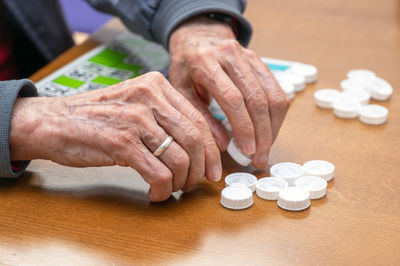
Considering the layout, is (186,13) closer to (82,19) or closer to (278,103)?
(278,103)

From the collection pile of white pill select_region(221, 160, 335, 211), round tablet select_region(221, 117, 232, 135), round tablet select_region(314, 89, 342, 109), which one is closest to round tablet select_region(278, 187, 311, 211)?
pile of white pill select_region(221, 160, 335, 211)

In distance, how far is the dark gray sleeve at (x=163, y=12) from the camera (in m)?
1.35

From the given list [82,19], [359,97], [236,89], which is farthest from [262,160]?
[82,19]

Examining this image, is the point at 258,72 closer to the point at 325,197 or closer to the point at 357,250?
the point at 325,197

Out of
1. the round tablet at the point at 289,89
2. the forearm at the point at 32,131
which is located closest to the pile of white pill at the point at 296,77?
the round tablet at the point at 289,89

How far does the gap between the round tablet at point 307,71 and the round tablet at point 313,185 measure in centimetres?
47

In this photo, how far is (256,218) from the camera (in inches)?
35.9

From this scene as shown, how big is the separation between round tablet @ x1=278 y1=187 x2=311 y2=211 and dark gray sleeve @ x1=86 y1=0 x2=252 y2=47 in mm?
572

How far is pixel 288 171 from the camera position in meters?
1.02

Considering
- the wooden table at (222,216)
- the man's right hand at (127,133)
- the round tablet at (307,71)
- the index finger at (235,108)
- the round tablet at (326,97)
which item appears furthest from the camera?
the round tablet at (307,71)

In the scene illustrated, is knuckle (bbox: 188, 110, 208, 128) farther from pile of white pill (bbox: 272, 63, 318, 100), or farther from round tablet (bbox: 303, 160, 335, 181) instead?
pile of white pill (bbox: 272, 63, 318, 100)

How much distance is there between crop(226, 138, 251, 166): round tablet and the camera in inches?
41.4

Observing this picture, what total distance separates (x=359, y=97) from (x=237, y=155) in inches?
15.7

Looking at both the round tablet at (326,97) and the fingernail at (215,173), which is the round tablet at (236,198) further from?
the round tablet at (326,97)
